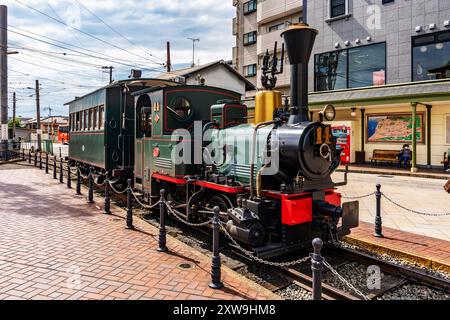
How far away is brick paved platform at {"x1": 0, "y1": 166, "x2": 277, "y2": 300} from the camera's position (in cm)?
416

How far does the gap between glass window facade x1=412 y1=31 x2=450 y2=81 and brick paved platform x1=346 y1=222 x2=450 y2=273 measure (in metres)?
14.5

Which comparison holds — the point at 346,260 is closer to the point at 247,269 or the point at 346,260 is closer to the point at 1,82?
the point at 247,269

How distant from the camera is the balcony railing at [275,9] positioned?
28.0 m

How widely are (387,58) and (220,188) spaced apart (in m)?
17.6

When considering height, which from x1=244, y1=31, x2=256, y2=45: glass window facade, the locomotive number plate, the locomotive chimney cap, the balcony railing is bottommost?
the locomotive number plate

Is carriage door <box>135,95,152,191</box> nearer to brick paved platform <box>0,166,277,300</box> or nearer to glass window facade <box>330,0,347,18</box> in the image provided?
brick paved platform <box>0,166,277,300</box>

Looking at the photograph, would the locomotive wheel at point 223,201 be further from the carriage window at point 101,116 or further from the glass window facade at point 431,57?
the glass window facade at point 431,57

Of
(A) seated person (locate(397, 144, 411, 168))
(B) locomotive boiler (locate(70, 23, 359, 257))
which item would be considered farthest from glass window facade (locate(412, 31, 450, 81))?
(B) locomotive boiler (locate(70, 23, 359, 257))

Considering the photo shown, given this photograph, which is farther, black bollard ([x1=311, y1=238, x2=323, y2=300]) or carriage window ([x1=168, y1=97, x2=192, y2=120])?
carriage window ([x1=168, y1=97, x2=192, y2=120])

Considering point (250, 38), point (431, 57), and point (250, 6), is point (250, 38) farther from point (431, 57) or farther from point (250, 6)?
point (431, 57)

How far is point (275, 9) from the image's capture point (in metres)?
29.6

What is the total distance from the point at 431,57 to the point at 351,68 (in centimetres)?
438

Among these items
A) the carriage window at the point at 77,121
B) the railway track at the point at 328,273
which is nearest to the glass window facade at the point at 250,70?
the carriage window at the point at 77,121
